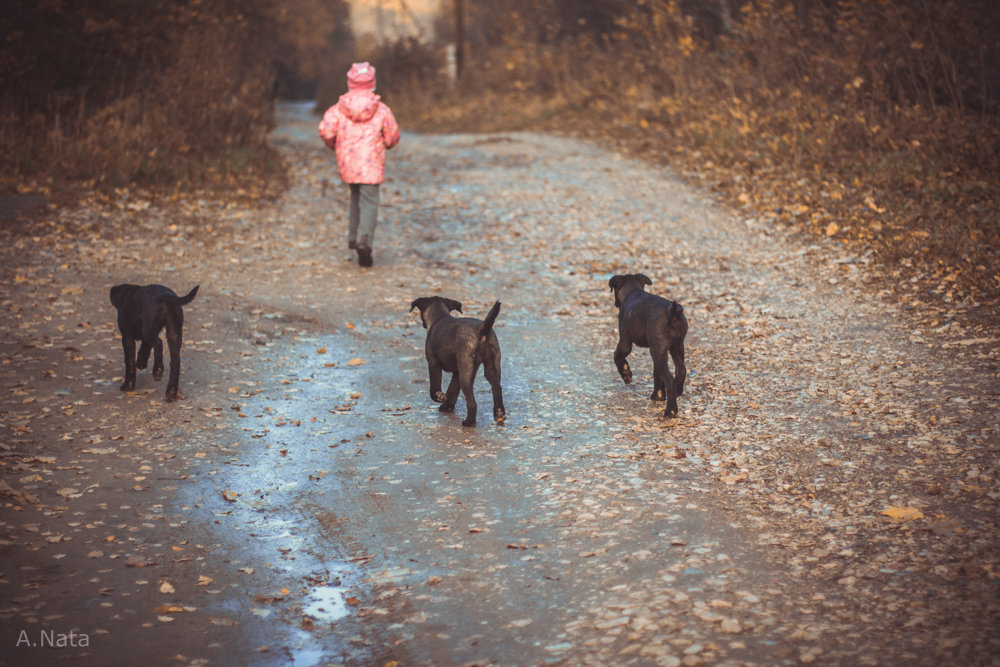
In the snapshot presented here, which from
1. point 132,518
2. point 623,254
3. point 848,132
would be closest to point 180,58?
point 623,254

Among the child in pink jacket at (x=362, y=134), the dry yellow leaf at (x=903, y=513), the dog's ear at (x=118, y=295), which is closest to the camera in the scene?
the dry yellow leaf at (x=903, y=513)

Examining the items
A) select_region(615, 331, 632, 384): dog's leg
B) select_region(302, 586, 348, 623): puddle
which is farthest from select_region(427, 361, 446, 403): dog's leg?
select_region(302, 586, 348, 623): puddle

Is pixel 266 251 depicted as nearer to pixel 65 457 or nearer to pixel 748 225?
pixel 65 457

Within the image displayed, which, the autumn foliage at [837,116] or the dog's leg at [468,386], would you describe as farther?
the autumn foliage at [837,116]

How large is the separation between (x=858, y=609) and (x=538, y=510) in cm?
194

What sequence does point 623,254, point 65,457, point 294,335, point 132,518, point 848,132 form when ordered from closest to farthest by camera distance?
1. point 132,518
2. point 65,457
3. point 294,335
4. point 623,254
5. point 848,132

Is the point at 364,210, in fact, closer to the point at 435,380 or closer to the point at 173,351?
the point at 173,351

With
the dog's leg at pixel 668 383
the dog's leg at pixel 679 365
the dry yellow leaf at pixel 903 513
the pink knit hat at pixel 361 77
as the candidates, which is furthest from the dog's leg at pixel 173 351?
the dry yellow leaf at pixel 903 513

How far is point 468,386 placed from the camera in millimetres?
6203

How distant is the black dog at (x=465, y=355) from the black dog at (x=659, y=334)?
1164 mm

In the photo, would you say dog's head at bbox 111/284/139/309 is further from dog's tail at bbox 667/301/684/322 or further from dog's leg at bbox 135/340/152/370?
dog's tail at bbox 667/301/684/322

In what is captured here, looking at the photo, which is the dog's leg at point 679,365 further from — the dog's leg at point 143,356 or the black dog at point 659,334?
the dog's leg at point 143,356

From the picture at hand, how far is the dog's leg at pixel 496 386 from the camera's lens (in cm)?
621

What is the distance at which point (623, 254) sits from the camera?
11.9m
